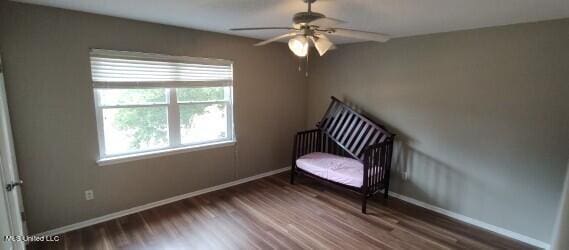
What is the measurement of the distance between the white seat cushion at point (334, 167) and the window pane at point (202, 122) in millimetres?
1234

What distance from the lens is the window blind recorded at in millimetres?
2789

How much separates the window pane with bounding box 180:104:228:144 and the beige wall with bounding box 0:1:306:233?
9.0 inches

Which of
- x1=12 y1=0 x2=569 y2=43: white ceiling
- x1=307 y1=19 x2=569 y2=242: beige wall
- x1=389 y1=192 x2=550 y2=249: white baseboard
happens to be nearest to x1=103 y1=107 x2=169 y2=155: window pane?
x1=12 y1=0 x2=569 y2=43: white ceiling

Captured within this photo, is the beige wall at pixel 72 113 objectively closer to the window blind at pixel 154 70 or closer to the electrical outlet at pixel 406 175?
the window blind at pixel 154 70

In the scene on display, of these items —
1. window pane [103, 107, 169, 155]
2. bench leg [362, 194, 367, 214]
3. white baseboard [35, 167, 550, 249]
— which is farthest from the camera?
bench leg [362, 194, 367, 214]

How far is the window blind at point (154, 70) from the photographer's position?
279 cm

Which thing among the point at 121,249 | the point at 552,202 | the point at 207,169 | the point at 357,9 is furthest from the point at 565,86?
the point at 121,249

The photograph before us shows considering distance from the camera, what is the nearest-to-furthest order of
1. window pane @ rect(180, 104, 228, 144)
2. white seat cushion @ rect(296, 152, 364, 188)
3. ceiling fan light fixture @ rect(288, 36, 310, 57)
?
ceiling fan light fixture @ rect(288, 36, 310, 57) → white seat cushion @ rect(296, 152, 364, 188) → window pane @ rect(180, 104, 228, 144)

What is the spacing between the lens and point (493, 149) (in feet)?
9.55

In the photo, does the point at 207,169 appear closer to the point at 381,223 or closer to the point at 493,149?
the point at 381,223

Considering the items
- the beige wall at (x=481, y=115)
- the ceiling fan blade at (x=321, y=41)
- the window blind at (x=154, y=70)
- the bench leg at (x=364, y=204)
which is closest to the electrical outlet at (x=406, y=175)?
the beige wall at (x=481, y=115)

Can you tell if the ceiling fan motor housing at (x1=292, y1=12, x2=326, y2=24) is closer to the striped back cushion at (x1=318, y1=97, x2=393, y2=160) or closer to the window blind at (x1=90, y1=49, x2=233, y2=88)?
the window blind at (x1=90, y1=49, x2=233, y2=88)

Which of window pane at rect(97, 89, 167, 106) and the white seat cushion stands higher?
window pane at rect(97, 89, 167, 106)

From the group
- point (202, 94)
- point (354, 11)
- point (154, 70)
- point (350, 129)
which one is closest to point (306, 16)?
point (354, 11)
